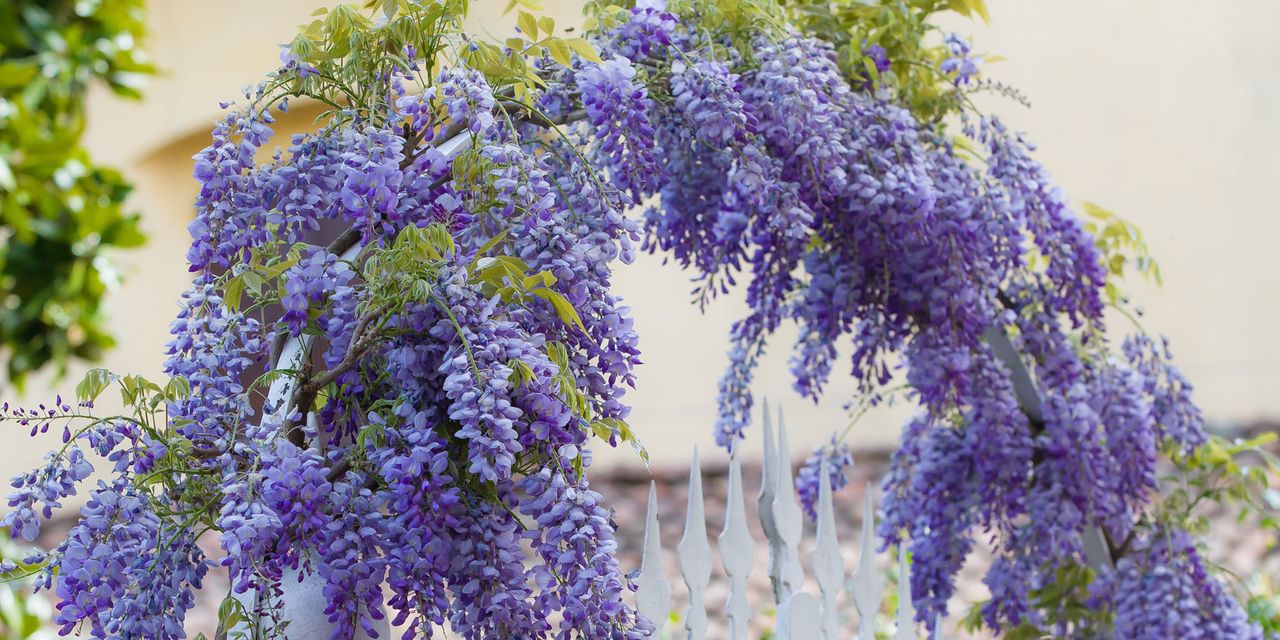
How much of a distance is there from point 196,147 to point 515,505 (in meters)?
3.99

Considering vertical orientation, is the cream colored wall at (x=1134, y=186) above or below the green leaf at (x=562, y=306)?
above

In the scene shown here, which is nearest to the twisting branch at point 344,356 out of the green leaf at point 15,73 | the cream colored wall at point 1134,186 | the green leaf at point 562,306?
the green leaf at point 562,306

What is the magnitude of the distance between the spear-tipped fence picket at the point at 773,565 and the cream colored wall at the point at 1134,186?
3038 millimetres

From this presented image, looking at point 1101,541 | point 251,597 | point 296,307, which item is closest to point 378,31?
point 296,307

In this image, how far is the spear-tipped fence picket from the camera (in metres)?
1.58

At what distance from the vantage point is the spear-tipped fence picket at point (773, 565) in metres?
1.58

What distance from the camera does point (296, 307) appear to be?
113cm

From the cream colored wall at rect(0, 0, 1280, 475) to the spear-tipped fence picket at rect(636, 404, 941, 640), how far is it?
3.04 metres

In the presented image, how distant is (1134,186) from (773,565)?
404 cm

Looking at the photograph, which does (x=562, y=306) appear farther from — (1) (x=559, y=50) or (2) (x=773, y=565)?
(2) (x=773, y=565)

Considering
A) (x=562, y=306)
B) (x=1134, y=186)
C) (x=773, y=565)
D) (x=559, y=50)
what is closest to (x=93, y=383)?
(x=562, y=306)

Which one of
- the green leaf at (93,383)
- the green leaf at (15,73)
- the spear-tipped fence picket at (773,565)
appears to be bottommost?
the spear-tipped fence picket at (773,565)

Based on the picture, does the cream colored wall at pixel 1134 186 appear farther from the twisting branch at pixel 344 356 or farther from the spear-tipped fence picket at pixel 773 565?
the twisting branch at pixel 344 356

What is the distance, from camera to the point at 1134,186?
5.22 meters
